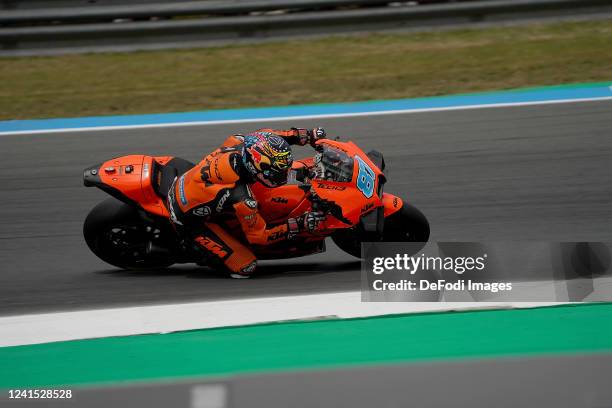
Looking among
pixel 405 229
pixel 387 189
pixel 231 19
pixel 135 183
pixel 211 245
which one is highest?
pixel 231 19

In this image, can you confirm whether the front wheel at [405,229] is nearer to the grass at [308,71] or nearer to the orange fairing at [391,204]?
the orange fairing at [391,204]

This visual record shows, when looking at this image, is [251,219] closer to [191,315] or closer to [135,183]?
[191,315]

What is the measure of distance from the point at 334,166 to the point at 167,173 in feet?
4.86

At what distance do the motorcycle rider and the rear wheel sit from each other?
370 mm

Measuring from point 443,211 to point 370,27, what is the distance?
18.6 feet

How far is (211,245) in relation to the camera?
6.61 meters

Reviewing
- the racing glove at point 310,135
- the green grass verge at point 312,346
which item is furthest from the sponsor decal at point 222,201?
the green grass verge at point 312,346

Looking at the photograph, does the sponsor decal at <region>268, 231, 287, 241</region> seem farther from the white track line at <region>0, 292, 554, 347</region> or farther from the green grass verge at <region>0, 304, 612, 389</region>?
the green grass verge at <region>0, 304, 612, 389</region>

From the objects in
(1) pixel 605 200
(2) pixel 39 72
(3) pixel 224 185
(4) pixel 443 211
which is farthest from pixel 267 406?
(2) pixel 39 72

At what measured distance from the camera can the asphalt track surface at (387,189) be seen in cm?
678

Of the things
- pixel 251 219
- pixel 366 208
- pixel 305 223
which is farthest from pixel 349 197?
pixel 251 219

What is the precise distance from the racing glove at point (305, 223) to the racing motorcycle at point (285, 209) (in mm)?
54

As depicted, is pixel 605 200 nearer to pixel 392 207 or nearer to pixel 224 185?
pixel 392 207

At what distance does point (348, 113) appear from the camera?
10570mm
